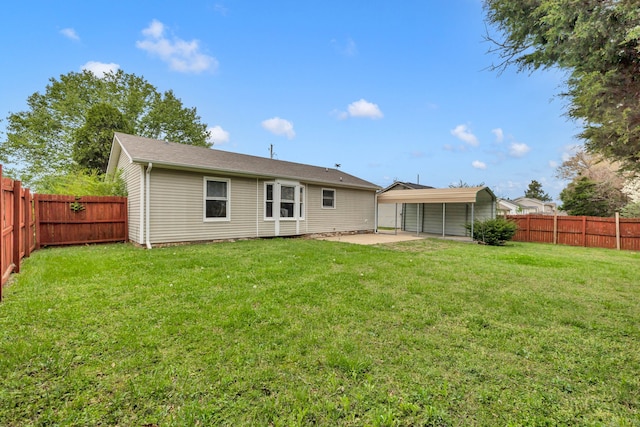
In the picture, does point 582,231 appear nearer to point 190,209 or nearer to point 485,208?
point 485,208

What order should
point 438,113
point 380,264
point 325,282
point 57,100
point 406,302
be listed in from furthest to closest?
point 57,100, point 438,113, point 380,264, point 325,282, point 406,302

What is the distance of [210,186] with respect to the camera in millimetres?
9797

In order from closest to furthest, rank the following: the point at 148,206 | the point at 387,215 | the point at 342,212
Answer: the point at 148,206, the point at 342,212, the point at 387,215

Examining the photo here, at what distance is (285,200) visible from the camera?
11766mm

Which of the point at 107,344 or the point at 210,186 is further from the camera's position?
the point at 210,186

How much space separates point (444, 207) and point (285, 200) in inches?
321

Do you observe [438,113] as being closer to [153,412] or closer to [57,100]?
[153,412]

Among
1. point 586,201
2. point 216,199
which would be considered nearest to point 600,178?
point 586,201

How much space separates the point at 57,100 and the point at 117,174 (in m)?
16.5

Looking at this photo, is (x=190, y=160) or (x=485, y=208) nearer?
(x=190, y=160)

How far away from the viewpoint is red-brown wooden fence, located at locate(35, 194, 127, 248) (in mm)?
8438

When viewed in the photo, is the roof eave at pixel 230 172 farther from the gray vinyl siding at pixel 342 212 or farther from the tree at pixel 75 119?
the tree at pixel 75 119

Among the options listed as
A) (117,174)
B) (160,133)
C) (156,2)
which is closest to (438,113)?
(156,2)

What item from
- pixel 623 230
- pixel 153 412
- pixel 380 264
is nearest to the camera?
pixel 153 412
